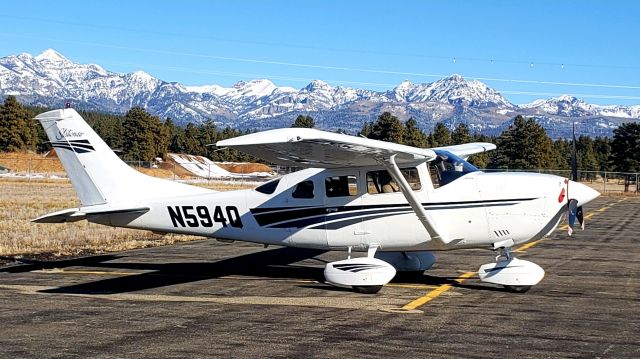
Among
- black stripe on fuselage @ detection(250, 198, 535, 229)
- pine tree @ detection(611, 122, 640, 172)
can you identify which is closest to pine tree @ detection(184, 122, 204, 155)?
pine tree @ detection(611, 122, 640, 172)

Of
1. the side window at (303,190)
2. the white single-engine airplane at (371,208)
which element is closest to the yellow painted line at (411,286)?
the white single-engine airplane at (371,208)

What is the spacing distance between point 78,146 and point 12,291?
10.8 ft

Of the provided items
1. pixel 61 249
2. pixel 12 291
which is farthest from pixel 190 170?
pixel 12 291

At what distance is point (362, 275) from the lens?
1105 cm

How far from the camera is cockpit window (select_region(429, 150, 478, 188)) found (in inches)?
453

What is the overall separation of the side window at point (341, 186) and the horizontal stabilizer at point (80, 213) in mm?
3584

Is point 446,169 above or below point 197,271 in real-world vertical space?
above

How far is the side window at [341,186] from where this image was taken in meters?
11.8

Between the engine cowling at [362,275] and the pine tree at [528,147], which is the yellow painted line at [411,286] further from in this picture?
the pine tree at [528,147]

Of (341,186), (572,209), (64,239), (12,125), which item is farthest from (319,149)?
(12,125)

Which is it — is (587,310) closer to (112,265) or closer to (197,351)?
(197,351)

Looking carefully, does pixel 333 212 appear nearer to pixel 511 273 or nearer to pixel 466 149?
pixel 511 273

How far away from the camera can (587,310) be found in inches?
381

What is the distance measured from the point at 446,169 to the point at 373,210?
137cm
